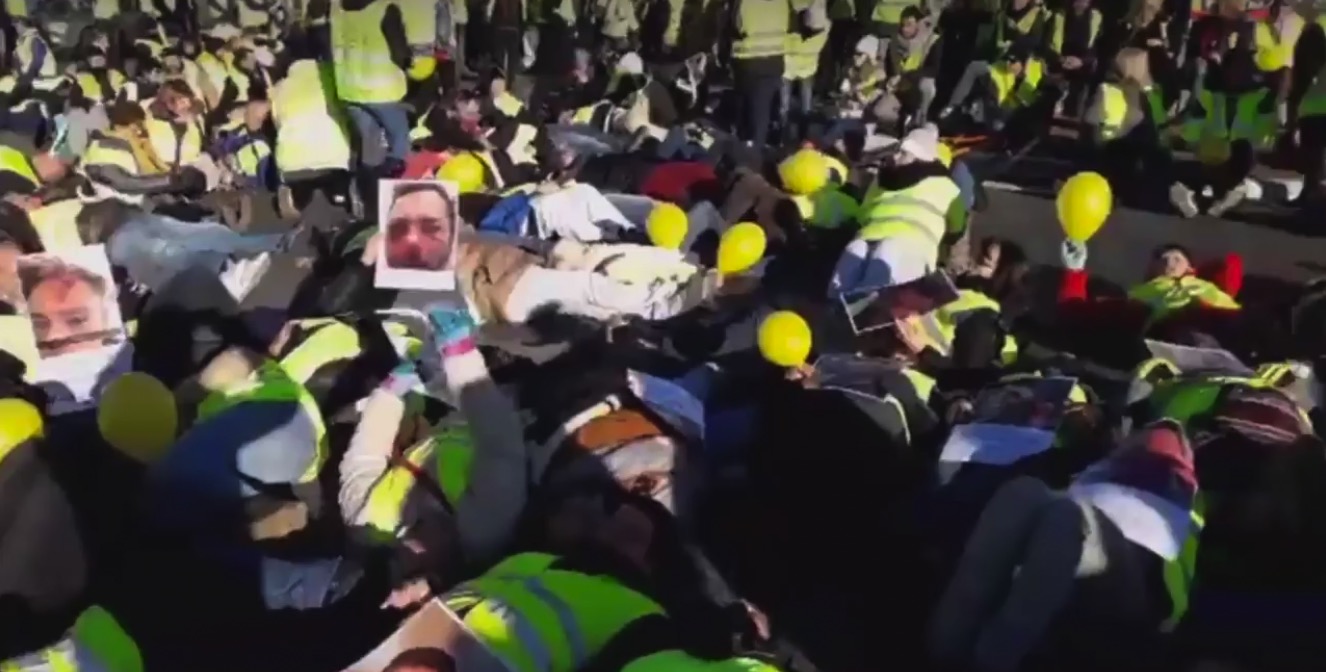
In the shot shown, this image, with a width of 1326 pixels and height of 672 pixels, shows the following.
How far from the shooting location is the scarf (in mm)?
8258

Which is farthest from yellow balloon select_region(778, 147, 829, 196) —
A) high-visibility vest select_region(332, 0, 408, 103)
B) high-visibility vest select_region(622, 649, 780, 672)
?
high-visibility vest select_region(622, 649, 780, 672)

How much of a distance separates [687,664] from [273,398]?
197 centimetres

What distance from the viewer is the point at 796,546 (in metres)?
4.18

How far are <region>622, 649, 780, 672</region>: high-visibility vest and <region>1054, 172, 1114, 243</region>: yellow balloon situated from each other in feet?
11.4

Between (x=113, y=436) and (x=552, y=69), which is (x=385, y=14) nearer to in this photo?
(x=113, y=436)

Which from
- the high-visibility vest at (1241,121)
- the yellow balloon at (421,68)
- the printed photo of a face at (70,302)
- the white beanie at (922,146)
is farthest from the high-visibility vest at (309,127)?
the high-visibility vest at (1241,121)

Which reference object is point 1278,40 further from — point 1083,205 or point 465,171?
point 465,171

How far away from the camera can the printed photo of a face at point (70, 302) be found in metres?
4.57

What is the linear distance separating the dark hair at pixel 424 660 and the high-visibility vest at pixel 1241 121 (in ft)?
22.8

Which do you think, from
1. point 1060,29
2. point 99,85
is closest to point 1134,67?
point 1060,29

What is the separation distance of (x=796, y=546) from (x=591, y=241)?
2.77m

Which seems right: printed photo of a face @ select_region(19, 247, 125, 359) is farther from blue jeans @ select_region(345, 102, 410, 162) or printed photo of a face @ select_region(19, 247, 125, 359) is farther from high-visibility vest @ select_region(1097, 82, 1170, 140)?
high-visibility vest @ select_region(1097, 82, 1170, 140)

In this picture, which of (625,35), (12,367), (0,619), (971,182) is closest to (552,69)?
(625,35)

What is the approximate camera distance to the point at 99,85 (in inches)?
407
